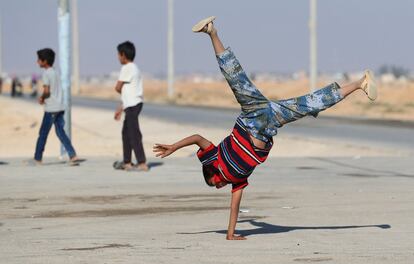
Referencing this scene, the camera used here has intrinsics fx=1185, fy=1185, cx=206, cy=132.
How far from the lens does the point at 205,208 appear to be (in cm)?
1241

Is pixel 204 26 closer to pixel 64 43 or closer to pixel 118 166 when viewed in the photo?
pixel 118 166

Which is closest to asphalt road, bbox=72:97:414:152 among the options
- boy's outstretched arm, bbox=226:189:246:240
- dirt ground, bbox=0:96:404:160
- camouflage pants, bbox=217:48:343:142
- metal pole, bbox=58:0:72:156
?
dirt ground, bbox=0:96:404:160

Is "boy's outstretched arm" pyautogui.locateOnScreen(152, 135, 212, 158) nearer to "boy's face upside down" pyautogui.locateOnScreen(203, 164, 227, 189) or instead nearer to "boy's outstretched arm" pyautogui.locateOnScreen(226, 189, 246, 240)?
"boy's face upside down" pyautogui.locateOnScreen(203, 164, 227, 189)

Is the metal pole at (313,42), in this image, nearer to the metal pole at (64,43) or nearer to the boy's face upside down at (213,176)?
the metal pole at (64,43)

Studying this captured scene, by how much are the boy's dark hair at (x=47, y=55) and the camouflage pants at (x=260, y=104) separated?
8.34 m

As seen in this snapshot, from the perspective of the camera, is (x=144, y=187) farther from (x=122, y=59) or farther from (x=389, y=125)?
(x=389, y=125)

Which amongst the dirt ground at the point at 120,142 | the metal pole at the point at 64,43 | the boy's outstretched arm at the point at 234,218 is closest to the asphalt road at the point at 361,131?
the dirt ground at the point at 120,142

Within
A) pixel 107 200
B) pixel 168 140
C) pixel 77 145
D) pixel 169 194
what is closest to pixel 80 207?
pixel 107 200

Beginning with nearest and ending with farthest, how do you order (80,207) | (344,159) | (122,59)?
(80,207) → (122,59) → (344,159)

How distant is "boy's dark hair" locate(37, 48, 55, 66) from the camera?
1775 cm

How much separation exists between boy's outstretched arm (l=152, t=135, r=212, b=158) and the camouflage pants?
43 cm

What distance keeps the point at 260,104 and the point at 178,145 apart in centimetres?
77

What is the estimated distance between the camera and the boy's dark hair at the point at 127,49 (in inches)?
665

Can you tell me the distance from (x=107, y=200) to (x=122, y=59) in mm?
4116
